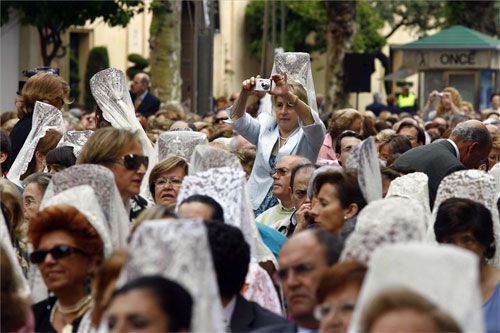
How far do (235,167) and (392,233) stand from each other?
7.78 feet

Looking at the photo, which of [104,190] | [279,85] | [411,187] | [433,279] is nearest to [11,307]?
[104,190]

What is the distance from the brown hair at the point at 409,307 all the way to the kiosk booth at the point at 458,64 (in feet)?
86.5

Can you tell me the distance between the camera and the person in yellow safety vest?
3189cm

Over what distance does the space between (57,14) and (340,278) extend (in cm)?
2084

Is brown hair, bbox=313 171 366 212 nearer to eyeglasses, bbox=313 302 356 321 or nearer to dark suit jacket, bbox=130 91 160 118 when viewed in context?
eyeglasses, bbox=313 302 356 321

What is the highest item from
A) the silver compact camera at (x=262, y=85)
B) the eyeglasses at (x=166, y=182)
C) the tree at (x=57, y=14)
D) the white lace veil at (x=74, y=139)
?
the silver compact camera at (x=262, y=85)

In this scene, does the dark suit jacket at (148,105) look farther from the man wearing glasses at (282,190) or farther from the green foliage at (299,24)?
the green foliage at (299,24)

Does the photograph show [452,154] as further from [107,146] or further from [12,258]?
[12,258]

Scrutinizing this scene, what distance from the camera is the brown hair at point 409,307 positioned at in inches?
194

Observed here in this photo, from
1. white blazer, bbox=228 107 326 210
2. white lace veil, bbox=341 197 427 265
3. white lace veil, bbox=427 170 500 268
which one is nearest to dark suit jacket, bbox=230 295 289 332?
white lace veil, bbox=341 197 427 265

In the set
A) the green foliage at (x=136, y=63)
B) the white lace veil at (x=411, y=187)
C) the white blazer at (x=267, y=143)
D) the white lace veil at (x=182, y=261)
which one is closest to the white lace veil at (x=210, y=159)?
the white lace veil at (x=411, y=187)

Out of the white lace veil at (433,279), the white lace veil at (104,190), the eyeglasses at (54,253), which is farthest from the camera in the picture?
the white lace veil at (104,190)

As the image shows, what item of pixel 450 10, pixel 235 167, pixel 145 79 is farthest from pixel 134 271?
pixel 450 10

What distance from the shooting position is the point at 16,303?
6.18 meters
